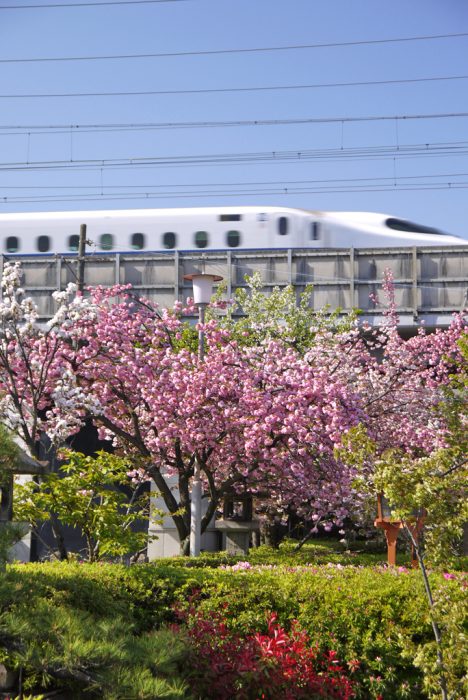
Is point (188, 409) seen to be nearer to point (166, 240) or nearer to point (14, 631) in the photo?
point (14, 631)

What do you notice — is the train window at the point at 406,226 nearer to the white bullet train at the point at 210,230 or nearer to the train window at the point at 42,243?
the white bullet train at the point at 210,230

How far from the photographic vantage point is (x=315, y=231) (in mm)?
35062

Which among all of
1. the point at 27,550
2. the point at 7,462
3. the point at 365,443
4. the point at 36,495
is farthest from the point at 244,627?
the point at 27,550

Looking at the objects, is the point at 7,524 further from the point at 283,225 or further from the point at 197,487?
the point at 283,225

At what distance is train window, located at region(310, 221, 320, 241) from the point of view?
35.0 m

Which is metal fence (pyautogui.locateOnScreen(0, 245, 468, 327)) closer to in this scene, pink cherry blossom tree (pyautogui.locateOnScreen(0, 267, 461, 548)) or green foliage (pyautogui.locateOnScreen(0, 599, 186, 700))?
pink cherry blossom tree (pyautogui.locateOnScreen(0, 267, 461, 548))

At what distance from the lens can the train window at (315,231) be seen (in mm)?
35000

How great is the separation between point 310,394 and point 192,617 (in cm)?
750

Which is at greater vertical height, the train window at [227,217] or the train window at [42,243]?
the train window at [227,217]

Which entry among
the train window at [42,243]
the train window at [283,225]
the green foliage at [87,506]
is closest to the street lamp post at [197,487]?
the green foliage at [87,506]

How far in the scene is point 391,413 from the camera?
21.1 meters

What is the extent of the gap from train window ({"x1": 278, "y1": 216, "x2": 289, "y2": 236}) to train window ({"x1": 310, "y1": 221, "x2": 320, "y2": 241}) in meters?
0.94

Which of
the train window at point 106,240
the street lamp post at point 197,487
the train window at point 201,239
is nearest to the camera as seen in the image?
the street lamp post at point 197,487

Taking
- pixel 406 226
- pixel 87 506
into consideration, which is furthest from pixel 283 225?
pixel 87 506
